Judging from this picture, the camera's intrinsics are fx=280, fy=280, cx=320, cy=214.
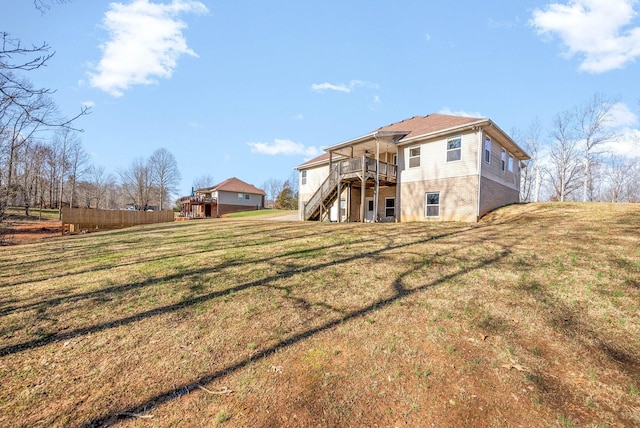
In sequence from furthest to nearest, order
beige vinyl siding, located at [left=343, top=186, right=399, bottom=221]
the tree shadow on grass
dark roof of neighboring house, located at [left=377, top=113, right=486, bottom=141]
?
beige vinyl siding, located at [left=343, top=186, right=399, bottom=221] < dark roof of neighboring house, located at [left=377, top=113, right=486, bottom=141] < the tree shadow on grass

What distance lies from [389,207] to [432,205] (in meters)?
3.35

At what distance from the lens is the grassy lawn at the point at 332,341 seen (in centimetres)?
252

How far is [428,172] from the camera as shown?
1512 cm

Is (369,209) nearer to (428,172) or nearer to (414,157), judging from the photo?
(414,157)

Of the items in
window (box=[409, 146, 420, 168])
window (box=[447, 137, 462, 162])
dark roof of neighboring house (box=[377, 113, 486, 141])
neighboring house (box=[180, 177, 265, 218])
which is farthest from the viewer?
neighboring house (box=[180, 177, 265, 218])

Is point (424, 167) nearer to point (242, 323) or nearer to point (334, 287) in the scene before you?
point (334, 287)

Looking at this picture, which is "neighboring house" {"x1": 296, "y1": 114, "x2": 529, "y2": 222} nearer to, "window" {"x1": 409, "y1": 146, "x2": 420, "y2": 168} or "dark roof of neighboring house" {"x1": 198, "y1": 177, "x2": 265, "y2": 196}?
"window" {"x1": 409, "y1": 146, "x2": 420, "y2": 168}

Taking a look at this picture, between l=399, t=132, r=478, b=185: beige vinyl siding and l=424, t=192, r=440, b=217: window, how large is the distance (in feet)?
3.17

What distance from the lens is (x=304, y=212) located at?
763 inches

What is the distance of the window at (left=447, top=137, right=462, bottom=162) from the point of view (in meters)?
14.0

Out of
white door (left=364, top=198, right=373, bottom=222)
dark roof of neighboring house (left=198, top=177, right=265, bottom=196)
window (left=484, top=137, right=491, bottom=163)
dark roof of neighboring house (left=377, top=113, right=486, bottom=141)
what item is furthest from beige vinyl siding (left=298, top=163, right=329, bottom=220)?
dark roof of neighboring house (left=198, top=177, right=265, bottom=196)

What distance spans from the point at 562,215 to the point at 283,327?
12.8 metres

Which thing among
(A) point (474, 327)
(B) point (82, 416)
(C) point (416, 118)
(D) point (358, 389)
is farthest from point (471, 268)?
(C) point (416, 118)

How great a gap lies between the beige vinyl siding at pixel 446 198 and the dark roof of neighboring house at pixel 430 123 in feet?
8.89
